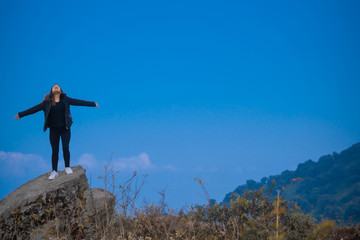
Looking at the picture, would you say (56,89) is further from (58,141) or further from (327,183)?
(327,183)

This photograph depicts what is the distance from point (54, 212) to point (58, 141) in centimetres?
319

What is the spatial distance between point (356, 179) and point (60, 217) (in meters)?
91.3

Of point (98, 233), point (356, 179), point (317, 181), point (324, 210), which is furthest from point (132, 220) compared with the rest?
point (317, 181)

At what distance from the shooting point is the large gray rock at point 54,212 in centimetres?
866

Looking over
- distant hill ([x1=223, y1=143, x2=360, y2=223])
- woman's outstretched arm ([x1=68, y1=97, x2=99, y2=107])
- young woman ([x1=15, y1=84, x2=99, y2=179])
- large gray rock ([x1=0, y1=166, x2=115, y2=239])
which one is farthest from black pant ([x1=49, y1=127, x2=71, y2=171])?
distant hill ([x1=223, y1=143, x2=360, y2=223])

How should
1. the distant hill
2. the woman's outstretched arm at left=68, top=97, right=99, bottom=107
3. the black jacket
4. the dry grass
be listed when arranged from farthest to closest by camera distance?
the distant hill
the woman's outstretched arm at left=68, top=97, right=99, bottom=107
the black jacket
the dry grass

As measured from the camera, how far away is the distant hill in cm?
8069

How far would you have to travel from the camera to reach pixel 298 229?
800 cm

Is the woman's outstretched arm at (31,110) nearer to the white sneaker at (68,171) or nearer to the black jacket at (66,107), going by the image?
the black jacket at (66,107)

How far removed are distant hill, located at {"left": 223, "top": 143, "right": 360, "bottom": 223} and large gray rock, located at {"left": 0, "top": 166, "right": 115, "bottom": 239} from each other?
73251mm

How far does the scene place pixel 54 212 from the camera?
8383 mm

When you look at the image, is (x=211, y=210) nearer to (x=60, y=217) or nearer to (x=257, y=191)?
(x=257, y=191)

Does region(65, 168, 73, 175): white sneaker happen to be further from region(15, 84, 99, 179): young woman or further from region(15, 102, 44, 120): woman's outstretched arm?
region(15, 102, 44, 120): woman's outstretched arm

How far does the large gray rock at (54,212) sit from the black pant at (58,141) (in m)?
1.32
